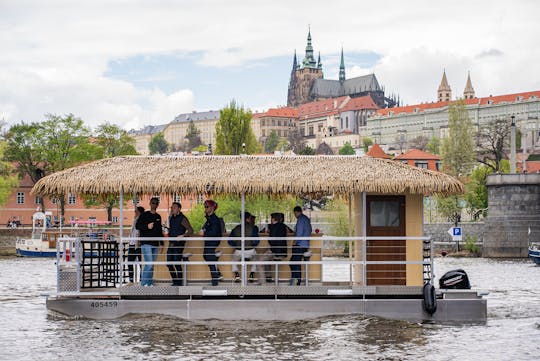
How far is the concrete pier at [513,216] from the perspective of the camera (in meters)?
74.5

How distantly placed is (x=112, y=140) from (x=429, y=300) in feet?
275

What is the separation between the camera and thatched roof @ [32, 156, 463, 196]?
20.7 metres

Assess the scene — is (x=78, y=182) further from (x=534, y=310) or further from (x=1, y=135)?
(x=1, y=135)

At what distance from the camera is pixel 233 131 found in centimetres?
10150

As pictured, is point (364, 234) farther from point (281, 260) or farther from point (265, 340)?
point (265, 340)

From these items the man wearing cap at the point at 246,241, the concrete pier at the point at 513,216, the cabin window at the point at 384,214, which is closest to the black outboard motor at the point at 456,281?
the cabin window at the point at 384,214

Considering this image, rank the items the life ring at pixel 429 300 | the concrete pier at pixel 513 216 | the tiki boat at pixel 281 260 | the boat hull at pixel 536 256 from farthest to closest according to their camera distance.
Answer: the concrete pier at pixel 513 216 < the boat hull at pixel 536 256 < the tiki boat at pixel 281 260 < the life ring at pixel 429 300

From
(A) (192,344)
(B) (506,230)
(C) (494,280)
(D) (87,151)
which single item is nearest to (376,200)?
(A) (192,344)

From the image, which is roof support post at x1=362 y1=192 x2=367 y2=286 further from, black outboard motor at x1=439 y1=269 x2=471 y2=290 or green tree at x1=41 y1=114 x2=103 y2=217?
green tree at x1=41 y1=114 x2=103 y2=217

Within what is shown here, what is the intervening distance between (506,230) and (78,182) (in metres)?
59.0

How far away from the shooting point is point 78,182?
68.4 ft

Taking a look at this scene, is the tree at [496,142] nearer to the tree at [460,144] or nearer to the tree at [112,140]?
the tree at [460,144]

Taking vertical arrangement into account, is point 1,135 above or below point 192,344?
above

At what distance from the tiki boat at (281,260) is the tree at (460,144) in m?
122
